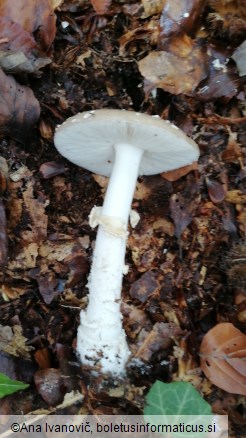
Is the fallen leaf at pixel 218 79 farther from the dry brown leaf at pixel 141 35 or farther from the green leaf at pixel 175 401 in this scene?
the green leaf at pixel 175 401

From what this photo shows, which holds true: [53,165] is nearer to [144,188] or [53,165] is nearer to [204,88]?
[144,188]

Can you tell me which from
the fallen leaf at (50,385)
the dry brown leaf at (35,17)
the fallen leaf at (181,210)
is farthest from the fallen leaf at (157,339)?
the dry brown leaf at (35,17)

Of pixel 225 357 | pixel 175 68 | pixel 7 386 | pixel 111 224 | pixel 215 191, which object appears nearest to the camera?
pixel 7 386

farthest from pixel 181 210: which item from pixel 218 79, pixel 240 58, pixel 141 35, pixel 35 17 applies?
pixel 35 17

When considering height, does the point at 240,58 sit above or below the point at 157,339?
above

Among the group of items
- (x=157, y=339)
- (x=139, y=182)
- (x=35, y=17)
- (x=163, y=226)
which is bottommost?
(x=157, y=339)

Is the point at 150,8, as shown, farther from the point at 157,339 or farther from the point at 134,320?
the point at 157,339

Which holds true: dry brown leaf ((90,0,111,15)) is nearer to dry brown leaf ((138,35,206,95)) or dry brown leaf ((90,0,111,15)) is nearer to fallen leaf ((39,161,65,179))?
dry brown leaf ((138,35,206,95))

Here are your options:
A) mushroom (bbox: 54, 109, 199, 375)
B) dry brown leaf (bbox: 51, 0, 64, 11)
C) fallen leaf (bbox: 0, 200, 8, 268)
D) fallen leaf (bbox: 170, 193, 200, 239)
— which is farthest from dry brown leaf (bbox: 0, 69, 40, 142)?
fallen leaf (bbox: 170, 193, 200, 239)
